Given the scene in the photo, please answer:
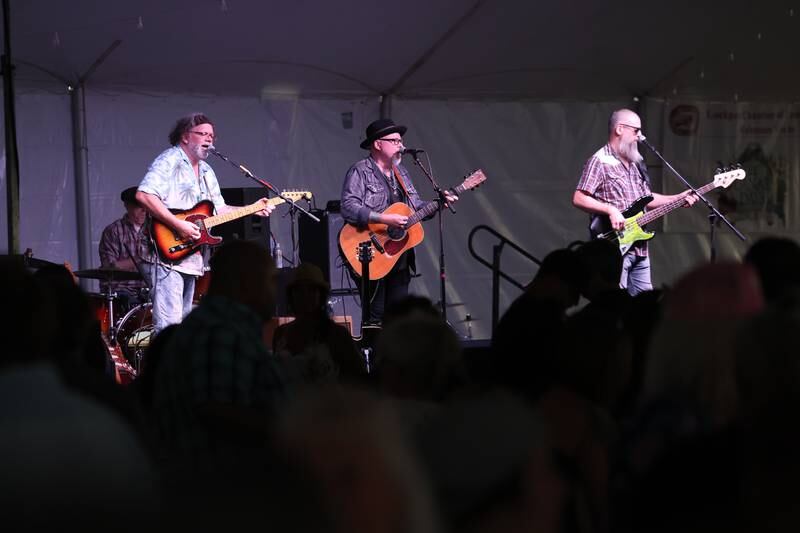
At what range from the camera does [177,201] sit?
297 inches

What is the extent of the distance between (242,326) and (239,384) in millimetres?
214

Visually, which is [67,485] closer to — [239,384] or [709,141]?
[239,384]

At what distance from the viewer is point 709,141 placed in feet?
36.1

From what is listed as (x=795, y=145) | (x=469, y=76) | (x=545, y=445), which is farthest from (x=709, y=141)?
(x=545, y=445)

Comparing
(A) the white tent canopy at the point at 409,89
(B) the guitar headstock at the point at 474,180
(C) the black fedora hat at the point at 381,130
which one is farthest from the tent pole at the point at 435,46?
(B) the guitar headstock at the point at 474,180

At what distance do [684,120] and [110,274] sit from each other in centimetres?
605

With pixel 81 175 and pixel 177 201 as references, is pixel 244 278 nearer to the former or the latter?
pixel 177 201

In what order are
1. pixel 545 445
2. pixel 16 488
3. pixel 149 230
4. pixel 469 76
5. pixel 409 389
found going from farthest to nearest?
pixel 469 76, pixel 149 230, pixel 409 389, pixel 545 445, pixel 16 488

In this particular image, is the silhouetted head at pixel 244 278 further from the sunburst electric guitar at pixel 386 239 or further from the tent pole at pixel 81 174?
the tent pole at pixel 81 174

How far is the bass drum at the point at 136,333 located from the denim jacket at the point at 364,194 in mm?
1759

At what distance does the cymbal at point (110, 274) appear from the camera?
27.1 ft

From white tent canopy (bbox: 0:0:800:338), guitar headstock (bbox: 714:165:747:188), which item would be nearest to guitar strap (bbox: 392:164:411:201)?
white tent canopy (bbox: 0:0:800:338)

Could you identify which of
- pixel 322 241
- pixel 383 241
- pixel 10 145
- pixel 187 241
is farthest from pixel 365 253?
pixel 10 145

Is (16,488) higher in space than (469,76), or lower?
lower
